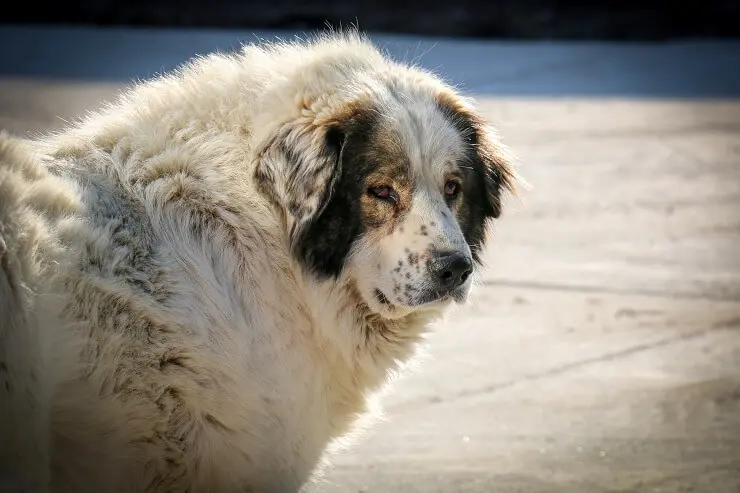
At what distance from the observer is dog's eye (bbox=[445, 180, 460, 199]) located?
4.12 metres

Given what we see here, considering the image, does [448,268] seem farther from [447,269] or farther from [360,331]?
[360,331]

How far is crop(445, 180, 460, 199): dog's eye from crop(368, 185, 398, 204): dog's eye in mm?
247

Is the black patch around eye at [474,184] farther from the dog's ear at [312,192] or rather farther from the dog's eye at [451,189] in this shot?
the dog's ear at [312,192]

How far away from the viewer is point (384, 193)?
13.0 feet

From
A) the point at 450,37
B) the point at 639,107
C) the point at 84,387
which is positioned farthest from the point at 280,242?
the point at 450,37

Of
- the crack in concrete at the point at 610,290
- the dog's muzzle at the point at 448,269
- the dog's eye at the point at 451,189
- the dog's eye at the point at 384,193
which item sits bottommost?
the crack in concrete at the point at 610,290

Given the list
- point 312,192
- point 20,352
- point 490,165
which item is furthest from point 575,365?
point 20,352

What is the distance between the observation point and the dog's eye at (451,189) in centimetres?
412

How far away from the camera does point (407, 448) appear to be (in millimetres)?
4785

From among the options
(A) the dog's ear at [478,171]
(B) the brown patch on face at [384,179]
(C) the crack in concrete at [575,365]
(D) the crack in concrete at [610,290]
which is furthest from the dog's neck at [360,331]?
(D) the crack in concrete at [610,290]

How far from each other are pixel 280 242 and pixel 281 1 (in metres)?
9.13

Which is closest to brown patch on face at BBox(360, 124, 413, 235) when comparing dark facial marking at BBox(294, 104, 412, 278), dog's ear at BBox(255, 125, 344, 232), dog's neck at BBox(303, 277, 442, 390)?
dark facial marking at BBox(294, 104, 412, 278)

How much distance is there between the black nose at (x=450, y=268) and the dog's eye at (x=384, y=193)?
0.90 ft

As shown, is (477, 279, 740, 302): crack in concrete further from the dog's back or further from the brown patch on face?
the dog's back
